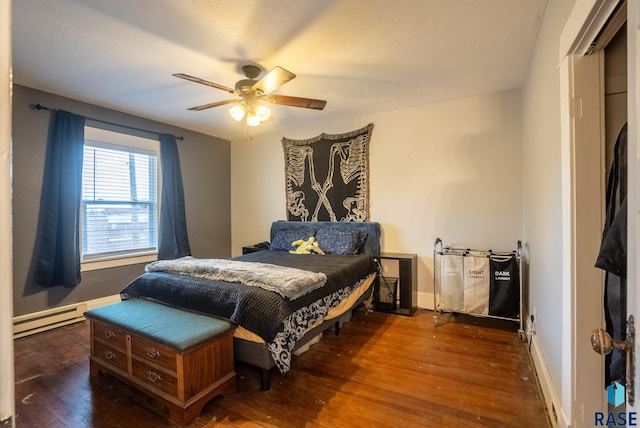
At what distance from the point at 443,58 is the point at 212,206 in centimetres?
386

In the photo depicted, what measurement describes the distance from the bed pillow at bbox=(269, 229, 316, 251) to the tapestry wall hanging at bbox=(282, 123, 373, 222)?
0.32 metres

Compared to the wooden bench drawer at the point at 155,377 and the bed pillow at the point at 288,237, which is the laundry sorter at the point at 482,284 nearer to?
the bed pillow at the point at 288,237

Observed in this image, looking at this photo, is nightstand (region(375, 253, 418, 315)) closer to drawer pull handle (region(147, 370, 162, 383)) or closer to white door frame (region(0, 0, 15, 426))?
drawer pull handle (region(147, 370, 162, 383))

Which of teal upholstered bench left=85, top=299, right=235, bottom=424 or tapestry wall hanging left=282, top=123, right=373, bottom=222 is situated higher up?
tapestry wall hanging left=282, top=123, right=373, bottom=222

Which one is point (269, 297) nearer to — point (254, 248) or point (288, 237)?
point (288, 237)

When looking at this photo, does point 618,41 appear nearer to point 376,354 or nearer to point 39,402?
point 376,354

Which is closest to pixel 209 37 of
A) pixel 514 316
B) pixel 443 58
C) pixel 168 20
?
pixel 168 20

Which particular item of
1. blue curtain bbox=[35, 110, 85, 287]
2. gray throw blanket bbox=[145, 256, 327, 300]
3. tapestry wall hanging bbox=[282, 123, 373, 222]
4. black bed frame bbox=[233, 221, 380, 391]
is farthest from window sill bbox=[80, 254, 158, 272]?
black bed frame bbox=[233, 221, 380, 391]

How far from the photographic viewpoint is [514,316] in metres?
2.92

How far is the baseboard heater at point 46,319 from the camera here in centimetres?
291

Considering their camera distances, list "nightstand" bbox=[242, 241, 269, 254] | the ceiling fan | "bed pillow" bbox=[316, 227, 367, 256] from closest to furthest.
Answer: the ceiling fan, "bed pillow" bbox=[316, 227, 367, 256], "nightstand" bbox=[242, 241, 269, 254]

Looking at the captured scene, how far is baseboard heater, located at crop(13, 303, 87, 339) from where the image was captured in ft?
9.56

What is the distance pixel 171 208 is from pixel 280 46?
9.43ft

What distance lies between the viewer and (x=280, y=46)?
2.30m
